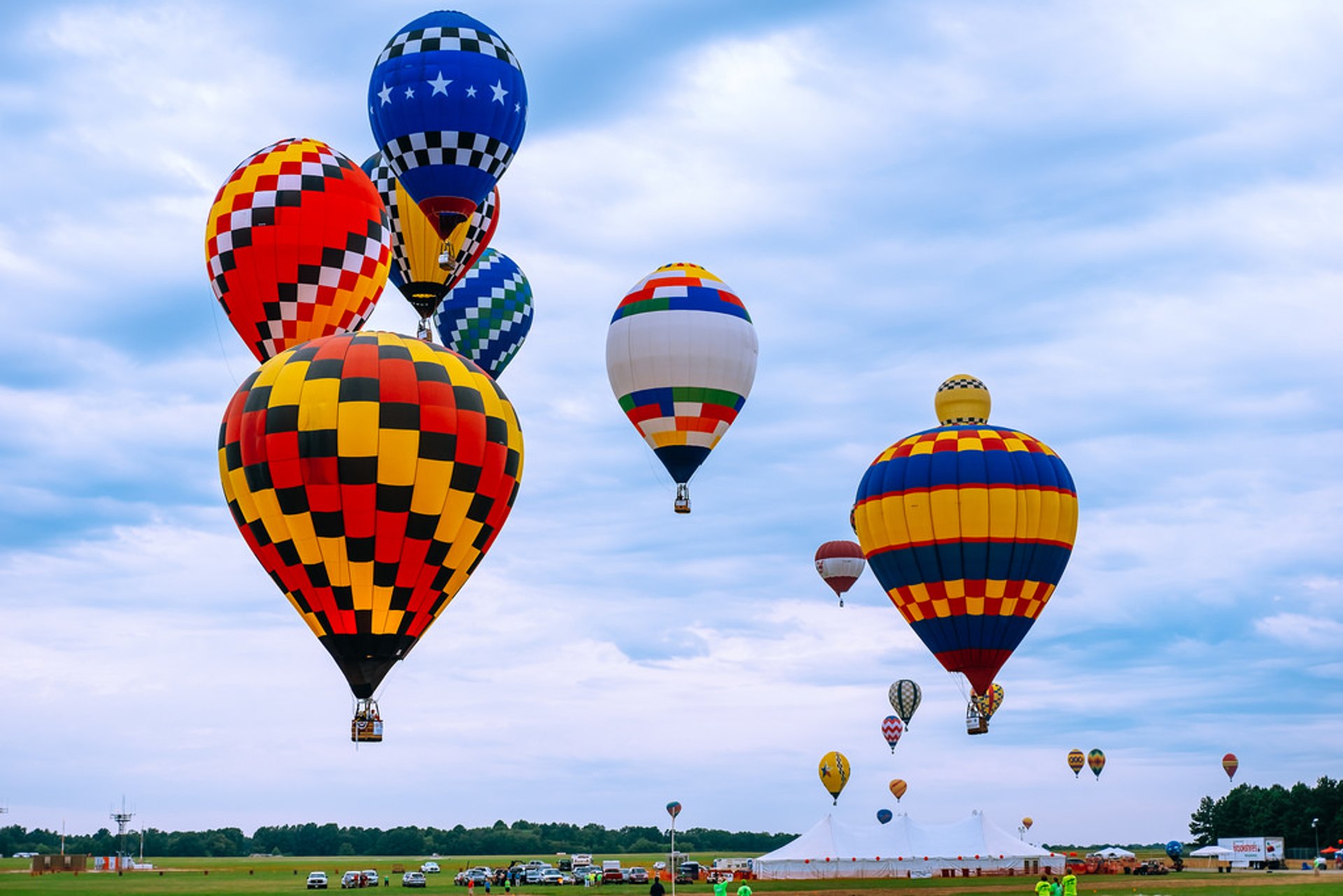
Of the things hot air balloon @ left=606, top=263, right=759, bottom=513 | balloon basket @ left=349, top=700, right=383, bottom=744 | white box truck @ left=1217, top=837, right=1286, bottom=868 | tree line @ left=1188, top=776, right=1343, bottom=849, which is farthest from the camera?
tree line @ left=1188, top=776, right=1343, bottom=849

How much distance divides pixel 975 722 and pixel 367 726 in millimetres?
16460

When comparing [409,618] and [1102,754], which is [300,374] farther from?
[1102,754]

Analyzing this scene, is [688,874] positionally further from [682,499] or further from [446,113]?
[446,113]

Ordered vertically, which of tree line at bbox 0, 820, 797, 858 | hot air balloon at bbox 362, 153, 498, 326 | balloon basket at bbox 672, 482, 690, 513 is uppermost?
hot air balloon at bbox 362, 153, 498, 326

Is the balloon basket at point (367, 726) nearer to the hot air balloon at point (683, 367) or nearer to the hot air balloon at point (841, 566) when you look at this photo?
the hot air balloon at point (683, 367)

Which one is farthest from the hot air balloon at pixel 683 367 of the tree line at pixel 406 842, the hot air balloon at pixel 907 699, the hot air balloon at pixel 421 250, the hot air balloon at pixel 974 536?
the tree line at pixel 406 842

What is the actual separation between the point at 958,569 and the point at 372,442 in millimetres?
16433

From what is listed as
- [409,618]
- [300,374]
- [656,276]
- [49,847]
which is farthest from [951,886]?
[49,847]

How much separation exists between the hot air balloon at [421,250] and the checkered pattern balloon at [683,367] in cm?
627

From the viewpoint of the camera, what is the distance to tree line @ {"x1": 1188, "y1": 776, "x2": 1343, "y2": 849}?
88.1 m

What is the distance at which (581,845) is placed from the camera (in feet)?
506

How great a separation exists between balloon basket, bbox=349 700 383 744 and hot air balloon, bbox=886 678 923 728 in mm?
41325

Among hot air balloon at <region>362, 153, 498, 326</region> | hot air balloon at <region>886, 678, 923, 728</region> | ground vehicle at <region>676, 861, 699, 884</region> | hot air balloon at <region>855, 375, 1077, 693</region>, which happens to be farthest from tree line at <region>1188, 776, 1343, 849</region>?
hot air balloon at <region>362, 153, 498, 326</region>

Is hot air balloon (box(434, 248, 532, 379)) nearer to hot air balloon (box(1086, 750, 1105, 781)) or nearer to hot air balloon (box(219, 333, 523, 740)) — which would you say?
hot air balloon (box(219, 333, 523, 740))
